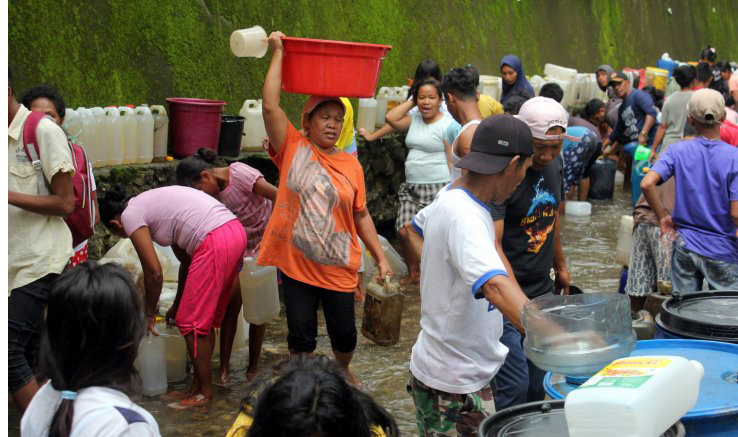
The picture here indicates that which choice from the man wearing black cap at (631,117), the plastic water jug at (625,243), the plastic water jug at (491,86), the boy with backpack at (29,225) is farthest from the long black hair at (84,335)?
the man wearing black cap at (631,117)

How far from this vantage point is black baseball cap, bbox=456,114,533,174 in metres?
3.04

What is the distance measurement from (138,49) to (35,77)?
3.40ft

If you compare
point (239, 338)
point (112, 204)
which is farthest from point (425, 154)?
point (112, 204)

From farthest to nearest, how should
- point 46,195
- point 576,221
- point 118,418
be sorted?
1. point 576,221
2. point 46,195
3. point 118,418

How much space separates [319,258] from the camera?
4.81 meters

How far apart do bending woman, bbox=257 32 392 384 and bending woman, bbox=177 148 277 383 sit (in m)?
0.59

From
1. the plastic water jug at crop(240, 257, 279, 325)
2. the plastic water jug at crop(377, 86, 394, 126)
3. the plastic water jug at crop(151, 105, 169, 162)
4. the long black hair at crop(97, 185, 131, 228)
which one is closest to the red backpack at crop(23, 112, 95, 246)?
the long black hair at crop(97, 185, 131, 228)

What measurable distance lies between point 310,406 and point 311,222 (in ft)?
9.12

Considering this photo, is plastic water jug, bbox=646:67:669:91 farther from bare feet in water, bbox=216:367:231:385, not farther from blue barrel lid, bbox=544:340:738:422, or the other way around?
blue barrel lid, bbox=544:340:738:422

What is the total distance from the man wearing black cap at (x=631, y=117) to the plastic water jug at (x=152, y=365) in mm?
8784

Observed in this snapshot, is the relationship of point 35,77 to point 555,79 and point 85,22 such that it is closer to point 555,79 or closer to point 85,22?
point 85,22

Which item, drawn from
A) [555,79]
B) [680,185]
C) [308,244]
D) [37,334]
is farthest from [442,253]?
[555,79]

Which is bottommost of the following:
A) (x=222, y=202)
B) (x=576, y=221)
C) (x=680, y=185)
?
(x=576, y=221)

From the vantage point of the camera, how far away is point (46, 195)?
4023mm
